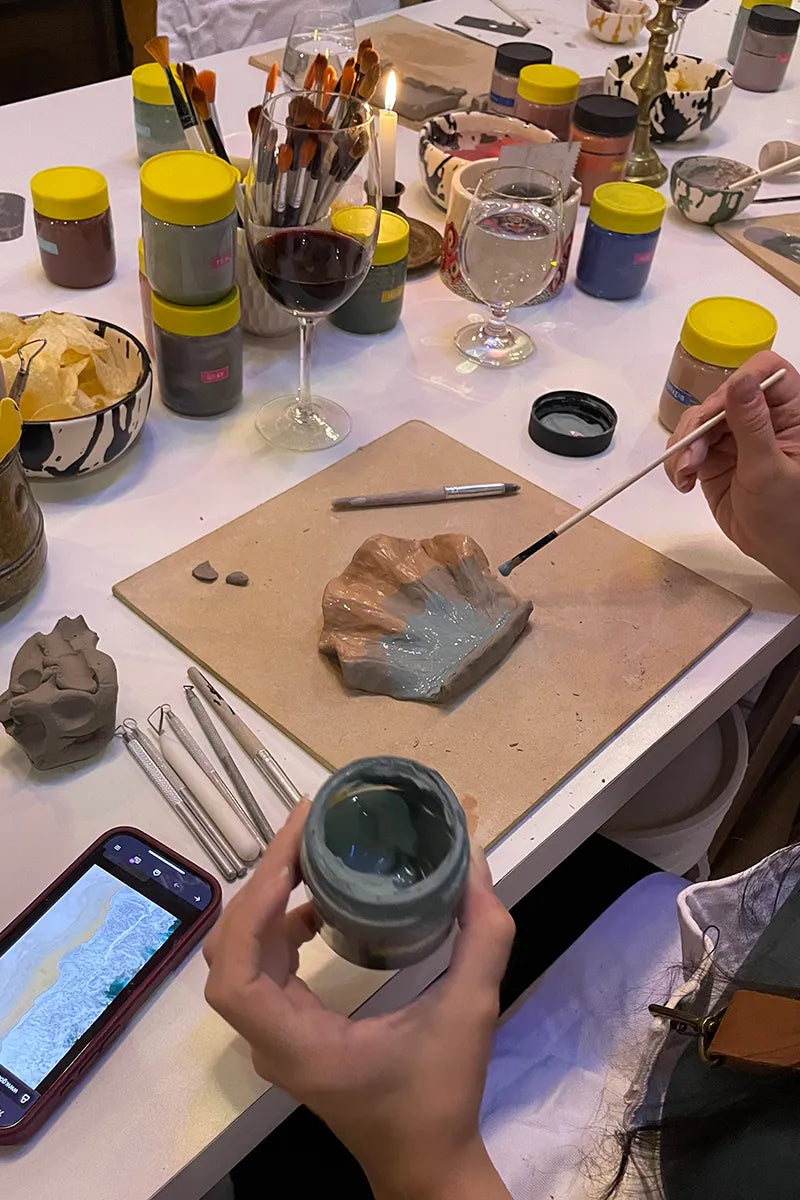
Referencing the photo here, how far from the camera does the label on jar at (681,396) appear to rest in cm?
104

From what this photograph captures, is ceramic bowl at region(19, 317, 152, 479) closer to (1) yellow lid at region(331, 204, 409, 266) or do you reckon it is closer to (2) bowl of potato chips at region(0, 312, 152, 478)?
(2) bowl of potato chips at region(0, 312, 152, 478)

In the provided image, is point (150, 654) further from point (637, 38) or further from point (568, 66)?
point (637, 38)

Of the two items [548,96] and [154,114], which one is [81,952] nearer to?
[154,114]

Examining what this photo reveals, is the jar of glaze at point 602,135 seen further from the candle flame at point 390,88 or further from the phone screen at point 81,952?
the phone screen at point 81,952

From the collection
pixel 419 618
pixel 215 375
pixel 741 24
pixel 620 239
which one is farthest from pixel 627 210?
pixel 741 24

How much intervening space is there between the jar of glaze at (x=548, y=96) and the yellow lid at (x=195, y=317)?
2.33ft

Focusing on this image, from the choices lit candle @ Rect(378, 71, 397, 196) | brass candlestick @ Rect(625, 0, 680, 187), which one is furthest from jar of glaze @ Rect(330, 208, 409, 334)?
brass candlestick @ Rect(625, 0, 680, 187)

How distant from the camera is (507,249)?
109 cm

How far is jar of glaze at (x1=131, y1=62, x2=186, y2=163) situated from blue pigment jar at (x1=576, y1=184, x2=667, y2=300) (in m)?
0.54

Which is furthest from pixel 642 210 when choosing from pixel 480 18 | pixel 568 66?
pixel 480 18

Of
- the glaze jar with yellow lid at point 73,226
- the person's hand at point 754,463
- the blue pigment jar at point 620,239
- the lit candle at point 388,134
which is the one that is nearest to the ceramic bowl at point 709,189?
the blue pigment jar at point 620,239

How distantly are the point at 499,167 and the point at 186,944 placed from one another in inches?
38.0

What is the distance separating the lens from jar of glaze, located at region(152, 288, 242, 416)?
0.96 m

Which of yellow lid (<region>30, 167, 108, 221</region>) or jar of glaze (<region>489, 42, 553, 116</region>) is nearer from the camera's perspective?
yellow lid (<region>30, 167, 108, 221</region>)
